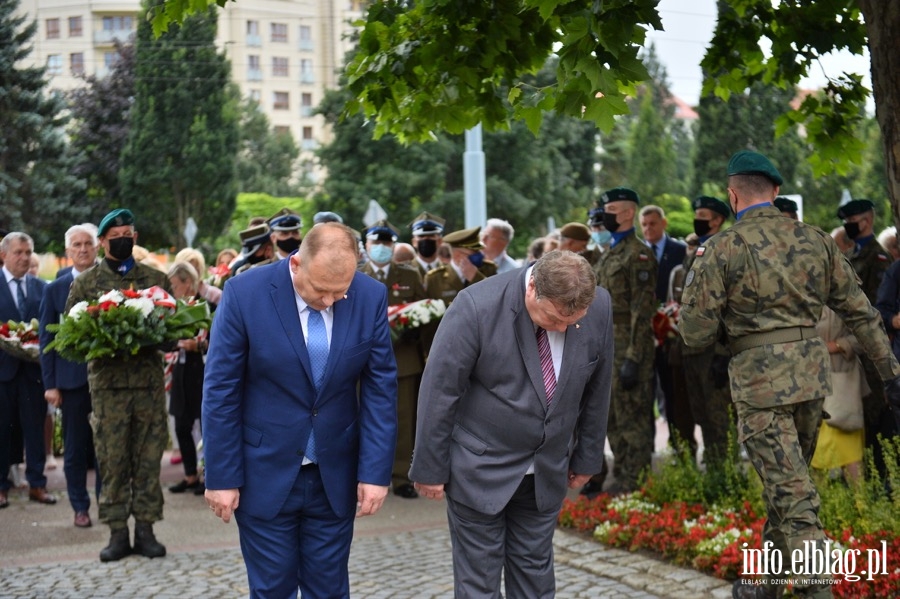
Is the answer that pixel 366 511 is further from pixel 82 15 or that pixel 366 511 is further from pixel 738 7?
pixel 82 15

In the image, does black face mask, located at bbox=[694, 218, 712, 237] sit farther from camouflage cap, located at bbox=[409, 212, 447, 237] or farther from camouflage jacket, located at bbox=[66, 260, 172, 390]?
camouflage jacket, located at bbox=[66, 260, 172, 390]

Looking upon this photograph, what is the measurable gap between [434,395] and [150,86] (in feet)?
155

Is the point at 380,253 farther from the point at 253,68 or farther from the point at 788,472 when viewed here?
the point at 253,68

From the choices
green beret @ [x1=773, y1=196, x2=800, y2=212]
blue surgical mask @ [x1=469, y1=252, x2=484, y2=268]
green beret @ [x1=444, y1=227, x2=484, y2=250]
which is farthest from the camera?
blue surgical mask @ [x1=469, y1=252, x2=484, y2=268]

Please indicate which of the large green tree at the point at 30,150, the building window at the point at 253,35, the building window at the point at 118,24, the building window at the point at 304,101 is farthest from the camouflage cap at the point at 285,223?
the building window at the point at 304,101

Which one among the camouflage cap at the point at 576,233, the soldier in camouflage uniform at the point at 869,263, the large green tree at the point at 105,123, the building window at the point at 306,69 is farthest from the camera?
the building window at the point at 306,69

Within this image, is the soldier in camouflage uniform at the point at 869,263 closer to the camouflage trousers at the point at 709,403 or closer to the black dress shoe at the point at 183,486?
the camouflage trousers at the point at 709,403

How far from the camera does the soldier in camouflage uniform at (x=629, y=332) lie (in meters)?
10.1

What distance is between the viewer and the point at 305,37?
99.9 meters

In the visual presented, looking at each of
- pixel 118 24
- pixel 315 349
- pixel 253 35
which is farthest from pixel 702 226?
pixel 253 35

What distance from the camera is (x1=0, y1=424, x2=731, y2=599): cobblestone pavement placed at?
7.71 m

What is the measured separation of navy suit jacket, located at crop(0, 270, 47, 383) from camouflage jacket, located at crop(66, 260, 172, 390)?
226cm

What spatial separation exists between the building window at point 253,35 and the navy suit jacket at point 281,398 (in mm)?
93908

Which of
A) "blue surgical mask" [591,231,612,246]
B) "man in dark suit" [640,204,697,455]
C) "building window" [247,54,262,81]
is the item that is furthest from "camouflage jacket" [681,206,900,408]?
"building window" [247,54,262,81]
